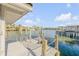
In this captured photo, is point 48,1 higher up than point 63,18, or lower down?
higher up

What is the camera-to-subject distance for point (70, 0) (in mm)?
1806

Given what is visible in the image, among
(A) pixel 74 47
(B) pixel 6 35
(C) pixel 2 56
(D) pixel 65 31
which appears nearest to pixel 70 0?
(D) pixel 65 31

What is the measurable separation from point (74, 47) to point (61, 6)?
42cm

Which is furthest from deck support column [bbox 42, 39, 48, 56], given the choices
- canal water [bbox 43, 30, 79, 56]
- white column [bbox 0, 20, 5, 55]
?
white column [bbox 0, 20, 5, 55]

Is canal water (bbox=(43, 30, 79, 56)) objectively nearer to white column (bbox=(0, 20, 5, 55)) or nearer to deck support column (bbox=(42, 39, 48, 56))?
deck support column (bbox=(42, 39, 48, 56))

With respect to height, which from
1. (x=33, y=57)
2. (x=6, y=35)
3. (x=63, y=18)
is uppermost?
(x=63, y=18)

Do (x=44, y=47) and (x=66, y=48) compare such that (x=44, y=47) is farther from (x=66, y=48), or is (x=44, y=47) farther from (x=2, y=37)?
(x=2, y=37)

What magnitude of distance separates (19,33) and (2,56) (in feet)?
0.92

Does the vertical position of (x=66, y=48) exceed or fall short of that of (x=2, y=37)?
it falls short

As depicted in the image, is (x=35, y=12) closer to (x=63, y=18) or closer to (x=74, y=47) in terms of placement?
(x=63, y=18)

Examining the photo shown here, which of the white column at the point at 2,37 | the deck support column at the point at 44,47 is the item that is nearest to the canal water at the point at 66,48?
the deck support column at the point at 44,47

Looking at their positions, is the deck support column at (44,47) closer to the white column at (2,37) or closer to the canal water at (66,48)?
the canal water at (66,48)


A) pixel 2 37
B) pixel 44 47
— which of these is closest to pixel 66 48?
pixel 44 47

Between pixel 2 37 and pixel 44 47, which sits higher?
pixel 2 37
